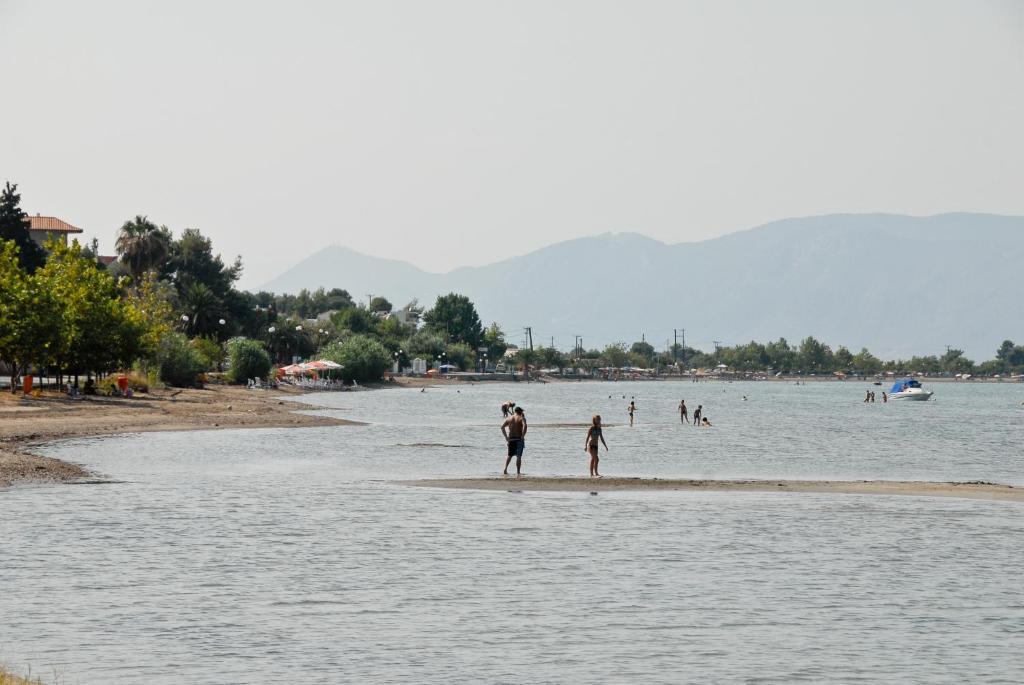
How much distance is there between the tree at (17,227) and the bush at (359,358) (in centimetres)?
5806

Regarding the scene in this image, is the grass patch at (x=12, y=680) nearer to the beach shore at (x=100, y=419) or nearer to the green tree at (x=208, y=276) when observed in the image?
the beach shore at (x=100, y=419)

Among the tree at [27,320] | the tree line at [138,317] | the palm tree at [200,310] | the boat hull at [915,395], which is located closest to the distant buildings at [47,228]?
the tree line at [138,317]

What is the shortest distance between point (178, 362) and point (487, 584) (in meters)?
85.0

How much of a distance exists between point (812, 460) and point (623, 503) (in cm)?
2249

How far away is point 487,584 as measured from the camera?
22.0 meters

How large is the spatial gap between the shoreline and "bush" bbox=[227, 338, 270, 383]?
91359mm

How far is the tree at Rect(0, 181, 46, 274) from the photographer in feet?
352

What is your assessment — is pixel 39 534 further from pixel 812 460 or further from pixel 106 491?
pixel 812 460

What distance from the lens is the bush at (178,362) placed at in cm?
10100

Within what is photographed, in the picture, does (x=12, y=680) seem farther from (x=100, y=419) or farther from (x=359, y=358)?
(x=359, y=358)

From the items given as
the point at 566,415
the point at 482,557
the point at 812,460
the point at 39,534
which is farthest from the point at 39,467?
the point at 566,415

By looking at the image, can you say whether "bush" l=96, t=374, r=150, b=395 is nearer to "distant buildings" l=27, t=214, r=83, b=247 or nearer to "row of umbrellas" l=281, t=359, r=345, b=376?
"row of umbrellas" l=281, t=359, r=345, b=376

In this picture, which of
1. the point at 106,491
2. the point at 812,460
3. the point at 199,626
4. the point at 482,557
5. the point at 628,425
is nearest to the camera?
the point at 199,626

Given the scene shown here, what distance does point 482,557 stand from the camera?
81.7 ft
